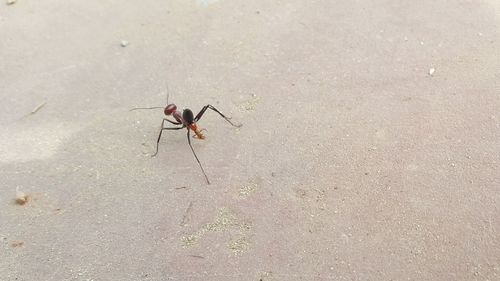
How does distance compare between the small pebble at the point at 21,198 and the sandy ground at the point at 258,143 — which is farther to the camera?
the small pebble at the point at 21,198

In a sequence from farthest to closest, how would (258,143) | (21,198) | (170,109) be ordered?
(170,109) → (258,143) → (21,198)

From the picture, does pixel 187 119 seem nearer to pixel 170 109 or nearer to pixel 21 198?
pixel 170 109

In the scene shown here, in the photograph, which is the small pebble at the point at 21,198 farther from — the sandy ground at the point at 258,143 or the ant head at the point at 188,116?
the ant head at the point at 188,116

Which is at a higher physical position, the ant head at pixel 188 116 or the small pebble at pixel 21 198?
the ant head at pixel 188 116

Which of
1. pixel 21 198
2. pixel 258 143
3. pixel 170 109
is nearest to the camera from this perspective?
pixel 21 198

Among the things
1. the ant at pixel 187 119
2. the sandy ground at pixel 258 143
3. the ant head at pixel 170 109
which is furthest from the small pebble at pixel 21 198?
the ant head at pixel 170 109

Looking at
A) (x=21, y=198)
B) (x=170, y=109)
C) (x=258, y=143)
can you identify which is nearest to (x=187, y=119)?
(x=170, y=109)

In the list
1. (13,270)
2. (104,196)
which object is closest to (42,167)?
(104,196)

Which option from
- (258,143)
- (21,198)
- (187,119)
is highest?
(187,119)

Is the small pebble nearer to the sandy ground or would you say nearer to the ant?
the sandy ground
